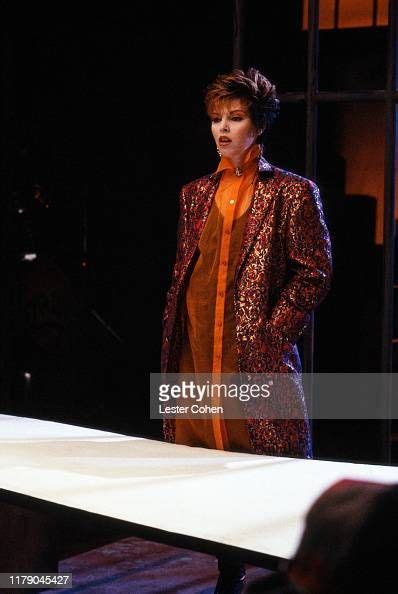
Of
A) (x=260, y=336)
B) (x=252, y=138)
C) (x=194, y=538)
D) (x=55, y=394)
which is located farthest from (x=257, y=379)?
(x=55, y=394)

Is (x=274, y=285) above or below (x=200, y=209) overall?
below

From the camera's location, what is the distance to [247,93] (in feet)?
8.13

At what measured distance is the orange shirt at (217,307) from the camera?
2469 millimetres

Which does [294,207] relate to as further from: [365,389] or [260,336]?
[365,389]

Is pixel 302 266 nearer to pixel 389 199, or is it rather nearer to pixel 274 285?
pixel 274 285

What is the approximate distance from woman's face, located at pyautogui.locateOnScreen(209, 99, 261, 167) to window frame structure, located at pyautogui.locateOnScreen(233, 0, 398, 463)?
1.23 metres

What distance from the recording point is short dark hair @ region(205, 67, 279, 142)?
8.10 ft

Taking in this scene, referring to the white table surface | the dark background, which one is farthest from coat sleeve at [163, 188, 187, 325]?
the dark background

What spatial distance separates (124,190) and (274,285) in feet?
4.94

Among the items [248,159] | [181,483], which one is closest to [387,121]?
[248,159]

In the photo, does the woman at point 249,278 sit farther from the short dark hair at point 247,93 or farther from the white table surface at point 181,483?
the white table surface at point 181,483

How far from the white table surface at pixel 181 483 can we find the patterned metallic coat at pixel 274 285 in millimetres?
396

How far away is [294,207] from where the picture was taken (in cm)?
247

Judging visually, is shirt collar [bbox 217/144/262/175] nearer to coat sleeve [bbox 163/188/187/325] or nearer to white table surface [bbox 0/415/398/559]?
coat sleeve [bbox 163/188/187/325]
